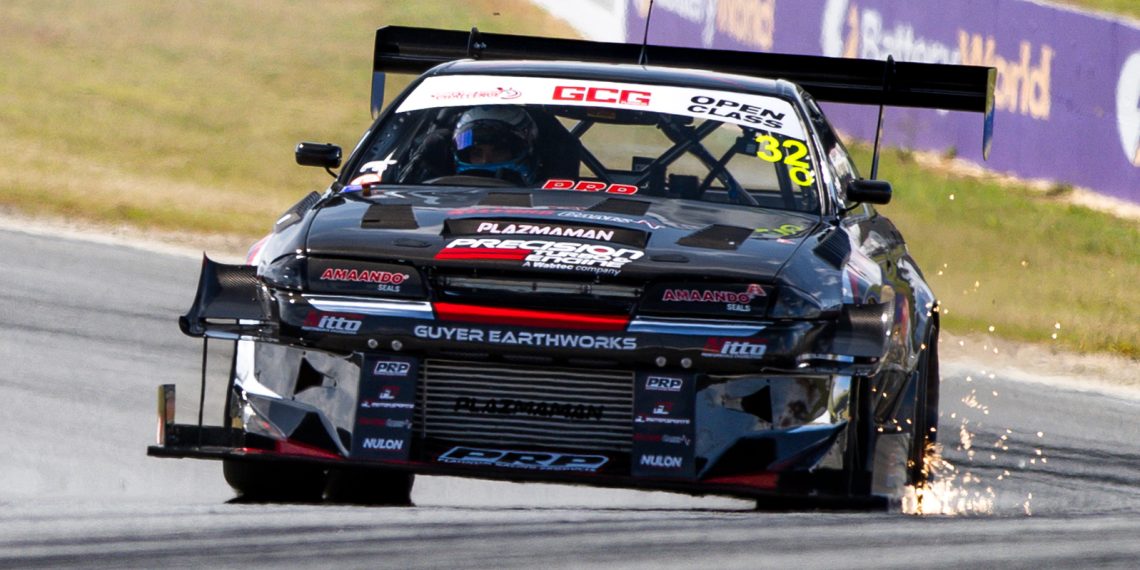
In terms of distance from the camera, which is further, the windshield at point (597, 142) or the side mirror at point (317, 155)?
the side mirror at point (317, 155)

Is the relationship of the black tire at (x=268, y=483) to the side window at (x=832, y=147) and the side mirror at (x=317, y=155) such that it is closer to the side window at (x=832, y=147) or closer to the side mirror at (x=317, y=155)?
the side mirror at (x=317, y=155)

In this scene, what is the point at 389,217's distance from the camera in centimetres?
530

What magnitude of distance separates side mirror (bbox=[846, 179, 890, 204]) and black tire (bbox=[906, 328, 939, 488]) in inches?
20.5

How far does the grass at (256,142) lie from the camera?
1257cm

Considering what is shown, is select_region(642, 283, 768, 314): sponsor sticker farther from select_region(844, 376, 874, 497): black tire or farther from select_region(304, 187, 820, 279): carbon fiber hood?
select_region(844, 376, 874, 497): black tire

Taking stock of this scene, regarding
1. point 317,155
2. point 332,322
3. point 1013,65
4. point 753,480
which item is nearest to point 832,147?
point 317,155

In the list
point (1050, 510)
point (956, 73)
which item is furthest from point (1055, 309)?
point (1050, 510)

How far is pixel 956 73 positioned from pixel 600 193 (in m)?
2.29

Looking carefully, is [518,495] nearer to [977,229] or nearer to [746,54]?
[746,54]

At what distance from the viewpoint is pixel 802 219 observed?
5.75 metres

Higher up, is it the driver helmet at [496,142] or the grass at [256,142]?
the driver helmet at [496,142]

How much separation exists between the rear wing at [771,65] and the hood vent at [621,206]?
195 centimetres

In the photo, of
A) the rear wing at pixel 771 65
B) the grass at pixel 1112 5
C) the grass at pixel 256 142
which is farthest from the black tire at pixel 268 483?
the grass at pixel 1112 5

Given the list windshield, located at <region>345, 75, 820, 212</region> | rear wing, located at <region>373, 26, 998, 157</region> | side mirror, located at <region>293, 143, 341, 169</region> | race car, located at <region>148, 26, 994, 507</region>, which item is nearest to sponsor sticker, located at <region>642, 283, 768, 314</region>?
race car, located at <region>148, 26, 994, 507</region>
